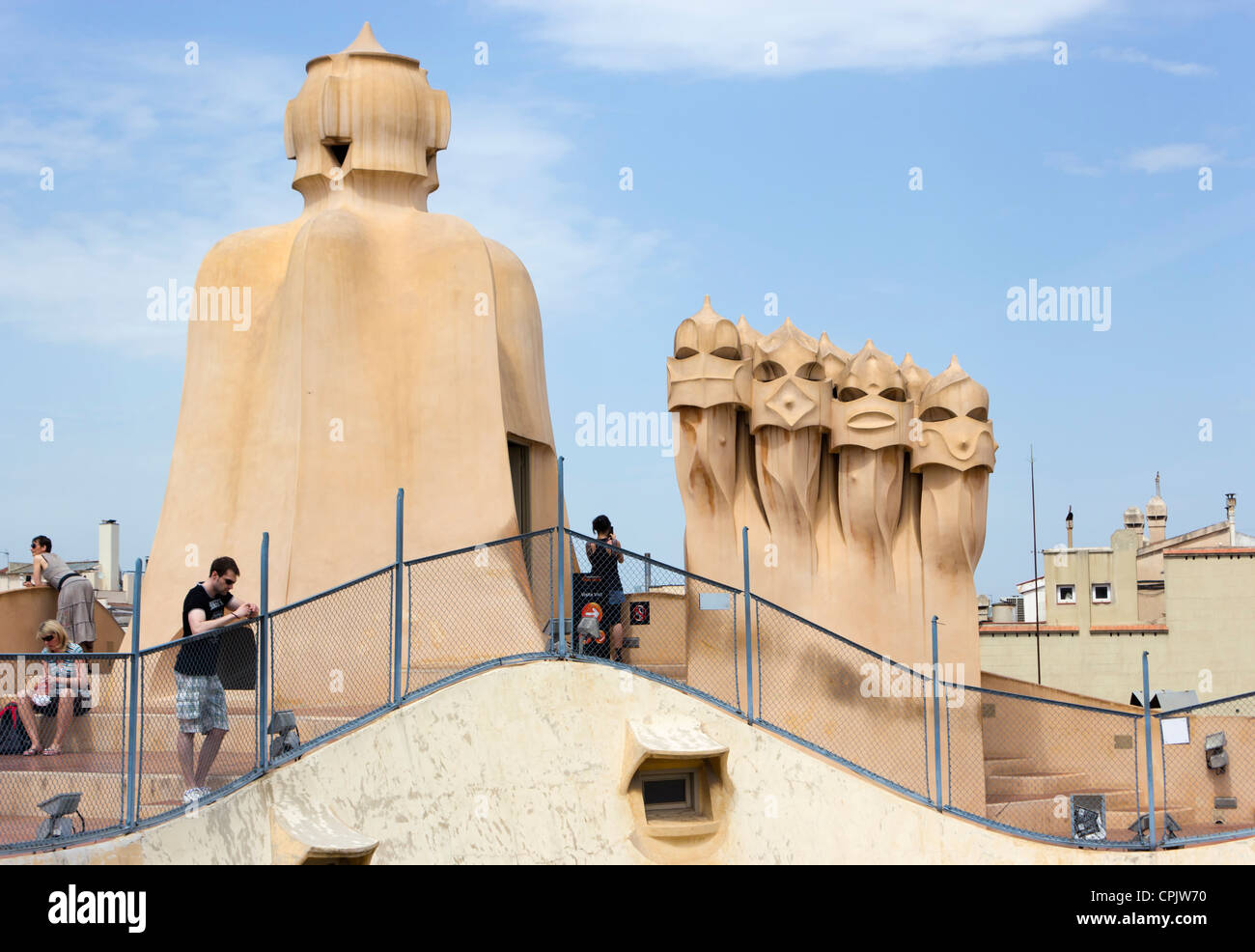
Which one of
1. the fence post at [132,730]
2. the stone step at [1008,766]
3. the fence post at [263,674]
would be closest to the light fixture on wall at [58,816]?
the fence post at [132,730]

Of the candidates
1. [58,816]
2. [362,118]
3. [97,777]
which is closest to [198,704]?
[97,777]

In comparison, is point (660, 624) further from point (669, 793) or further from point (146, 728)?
point (146, 728)

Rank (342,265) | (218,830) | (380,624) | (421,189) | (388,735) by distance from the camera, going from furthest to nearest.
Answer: (421,189) → (342,265) → (380,624) → (388,735) → (218,830)

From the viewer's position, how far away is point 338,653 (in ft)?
39.9

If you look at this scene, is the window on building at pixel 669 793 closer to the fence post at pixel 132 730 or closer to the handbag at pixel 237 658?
the handbag at pixel 237 658

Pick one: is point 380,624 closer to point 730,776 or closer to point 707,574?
point 730,776

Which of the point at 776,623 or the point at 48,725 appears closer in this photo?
the point at 48,725

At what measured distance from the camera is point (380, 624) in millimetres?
12383

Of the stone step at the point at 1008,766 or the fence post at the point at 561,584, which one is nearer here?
the fence post at the point at 561,584

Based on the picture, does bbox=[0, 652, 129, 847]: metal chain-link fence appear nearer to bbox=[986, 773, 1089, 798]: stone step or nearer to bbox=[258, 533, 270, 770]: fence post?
bbox=[258, 533, 270, 770]: fence post

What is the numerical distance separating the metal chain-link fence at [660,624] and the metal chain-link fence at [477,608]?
388 millimetres

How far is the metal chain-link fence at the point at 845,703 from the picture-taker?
15102 mm
